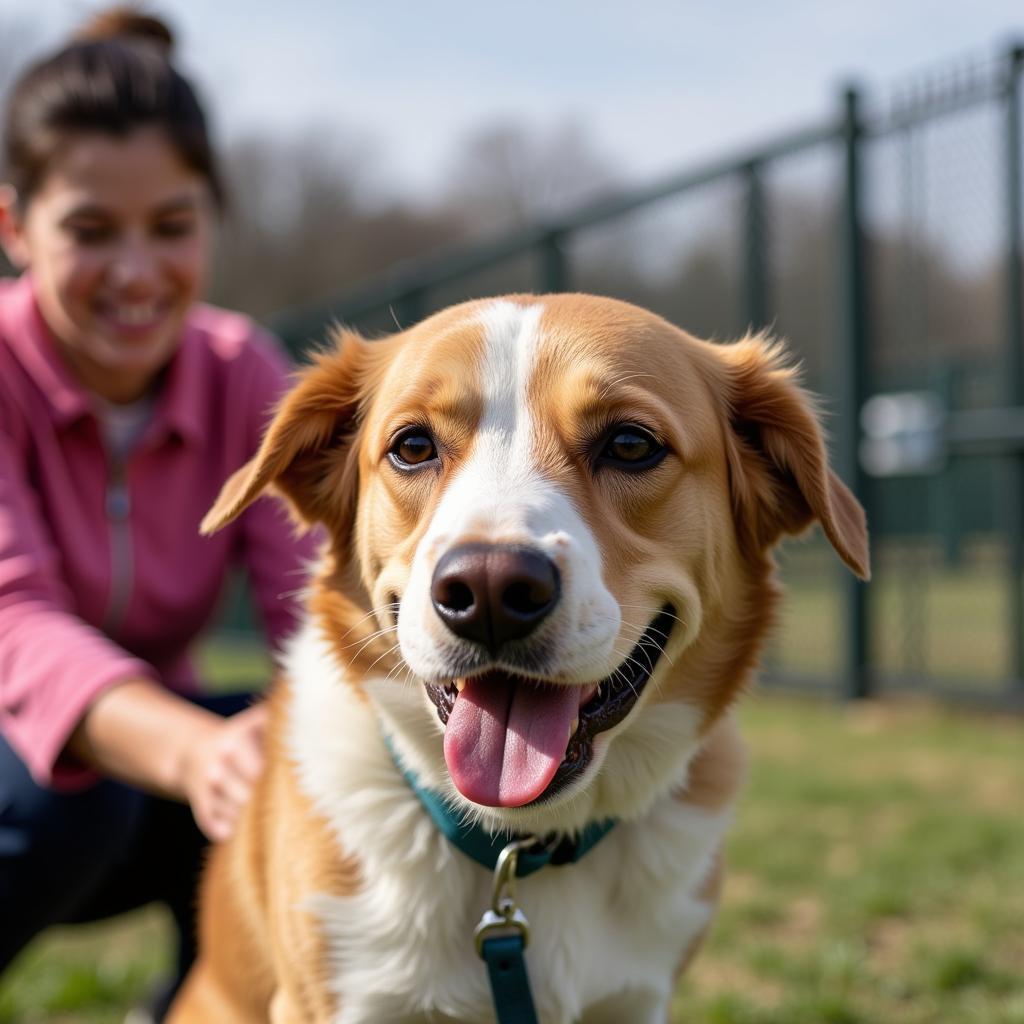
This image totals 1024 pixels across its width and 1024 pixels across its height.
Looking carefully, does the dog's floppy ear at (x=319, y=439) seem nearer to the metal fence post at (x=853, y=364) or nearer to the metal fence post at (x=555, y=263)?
the metal fence post at (x=853, y=364)

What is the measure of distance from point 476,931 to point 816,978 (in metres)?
1.53

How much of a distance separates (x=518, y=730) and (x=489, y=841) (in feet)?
1.09

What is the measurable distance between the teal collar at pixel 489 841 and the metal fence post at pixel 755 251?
531 centimetres

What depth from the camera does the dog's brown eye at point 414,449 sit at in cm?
202

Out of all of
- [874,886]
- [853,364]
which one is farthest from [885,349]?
[874,886]

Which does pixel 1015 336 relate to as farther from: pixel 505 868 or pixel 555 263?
pixel 505 868

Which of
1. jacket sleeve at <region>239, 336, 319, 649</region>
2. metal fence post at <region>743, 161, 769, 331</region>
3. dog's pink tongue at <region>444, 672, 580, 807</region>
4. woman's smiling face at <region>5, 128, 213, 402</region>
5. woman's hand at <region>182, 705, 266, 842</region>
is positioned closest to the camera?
dog's pink tongue at <region>444, 672, 580, 807</region>

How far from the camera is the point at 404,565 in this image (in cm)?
194

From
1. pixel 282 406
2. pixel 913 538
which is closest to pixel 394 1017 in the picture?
pixel 282 406

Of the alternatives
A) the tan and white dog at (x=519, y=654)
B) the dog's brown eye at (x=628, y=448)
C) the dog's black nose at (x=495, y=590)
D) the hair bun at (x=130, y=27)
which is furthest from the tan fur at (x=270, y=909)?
the hair bun at (x=130, y=27)

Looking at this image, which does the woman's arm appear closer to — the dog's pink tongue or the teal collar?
the teal collar

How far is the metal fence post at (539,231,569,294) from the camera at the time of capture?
26.1ft

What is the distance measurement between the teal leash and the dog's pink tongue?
267 millimetres

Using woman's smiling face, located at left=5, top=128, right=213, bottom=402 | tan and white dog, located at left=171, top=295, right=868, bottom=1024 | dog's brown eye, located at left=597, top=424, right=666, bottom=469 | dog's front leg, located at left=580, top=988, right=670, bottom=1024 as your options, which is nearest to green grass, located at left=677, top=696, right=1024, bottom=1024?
dog's front leg, located at left=580, top=988, right=670, bottom=1024
